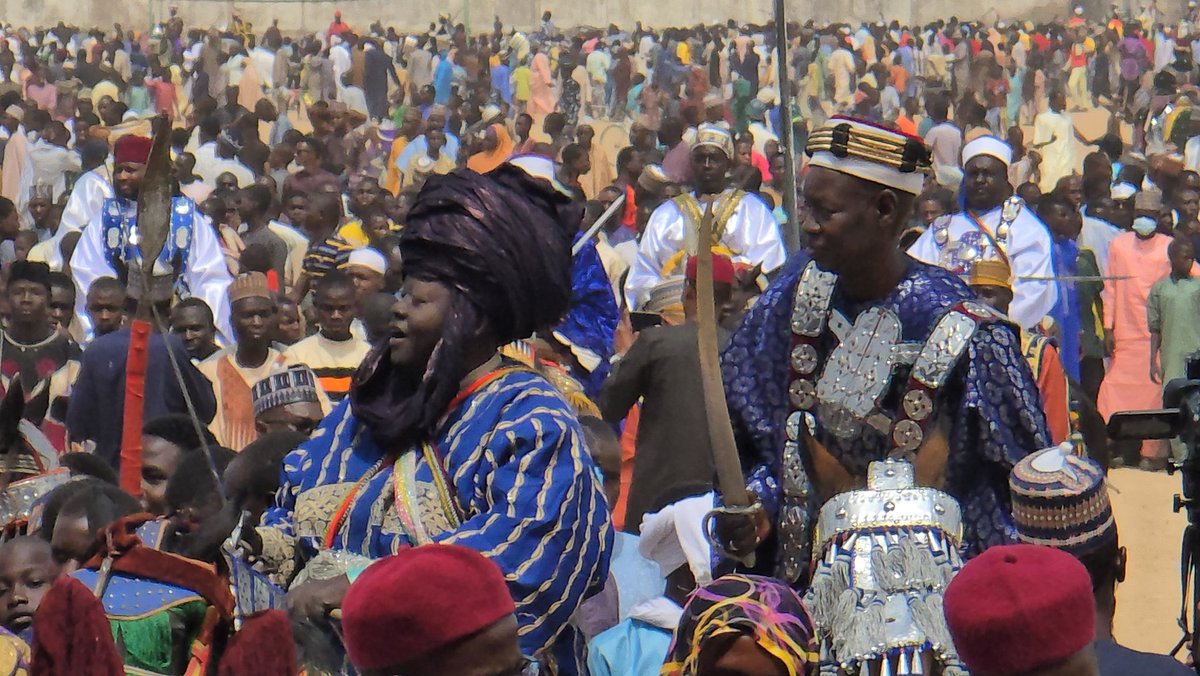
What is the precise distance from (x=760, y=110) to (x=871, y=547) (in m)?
25.9

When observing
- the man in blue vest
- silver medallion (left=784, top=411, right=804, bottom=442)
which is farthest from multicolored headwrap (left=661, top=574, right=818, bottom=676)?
the man in blue vest

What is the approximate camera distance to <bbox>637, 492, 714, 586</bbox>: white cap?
6.07 meters

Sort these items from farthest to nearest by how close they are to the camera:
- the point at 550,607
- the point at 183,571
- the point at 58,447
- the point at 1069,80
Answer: the point at 1069,80, the point at 58,447, the point at 183,571, the point at 550,607

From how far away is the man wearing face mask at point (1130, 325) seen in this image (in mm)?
14578

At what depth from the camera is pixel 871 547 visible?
14.5ft

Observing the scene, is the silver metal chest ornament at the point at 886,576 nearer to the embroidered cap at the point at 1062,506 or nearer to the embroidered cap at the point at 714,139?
the embroidered cap at the point at 1062,506

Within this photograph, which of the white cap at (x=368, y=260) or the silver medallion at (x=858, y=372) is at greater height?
the silver medallion at (x=858, y=372)

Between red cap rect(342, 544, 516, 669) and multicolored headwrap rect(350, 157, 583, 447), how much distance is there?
1002 millimetres

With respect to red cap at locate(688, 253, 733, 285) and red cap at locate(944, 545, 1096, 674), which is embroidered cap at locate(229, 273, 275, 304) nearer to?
red cap at locate(688, 253, 733, 285)

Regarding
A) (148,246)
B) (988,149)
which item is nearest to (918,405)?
(148,246)

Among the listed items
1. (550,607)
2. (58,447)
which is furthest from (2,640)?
(58,447)

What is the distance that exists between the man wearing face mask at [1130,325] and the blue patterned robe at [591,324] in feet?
21.9

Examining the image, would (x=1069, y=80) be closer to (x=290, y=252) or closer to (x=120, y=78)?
(x=120, y=78)

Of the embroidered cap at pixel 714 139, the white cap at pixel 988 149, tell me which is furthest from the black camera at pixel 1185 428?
the embroidered cap at pixel 714 139
